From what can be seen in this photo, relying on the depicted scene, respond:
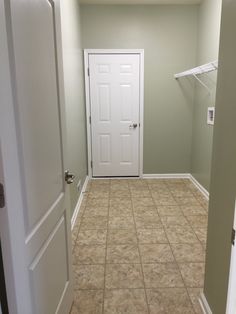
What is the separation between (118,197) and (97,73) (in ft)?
7.05

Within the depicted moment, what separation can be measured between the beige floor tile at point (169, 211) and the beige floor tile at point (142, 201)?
18cm

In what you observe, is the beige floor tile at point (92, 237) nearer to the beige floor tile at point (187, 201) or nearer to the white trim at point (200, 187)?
the beige floor tile at point (187, 201)

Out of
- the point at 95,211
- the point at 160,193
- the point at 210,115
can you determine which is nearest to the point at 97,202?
the point at 95,211

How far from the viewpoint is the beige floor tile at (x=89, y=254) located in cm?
230

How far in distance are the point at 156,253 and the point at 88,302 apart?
32.9 inches

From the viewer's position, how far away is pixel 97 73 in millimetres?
4336

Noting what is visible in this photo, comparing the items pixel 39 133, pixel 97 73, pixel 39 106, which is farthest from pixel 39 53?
pixel 97 73

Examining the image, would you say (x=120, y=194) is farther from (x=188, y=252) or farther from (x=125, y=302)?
(x=125, y=302)

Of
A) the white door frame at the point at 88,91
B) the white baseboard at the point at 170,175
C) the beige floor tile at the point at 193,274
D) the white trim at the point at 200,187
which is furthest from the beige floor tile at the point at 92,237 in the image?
the white baseboard at the point at 170,175

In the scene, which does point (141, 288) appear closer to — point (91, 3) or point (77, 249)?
point (77, 249)

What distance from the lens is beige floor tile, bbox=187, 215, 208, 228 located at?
2.96 m

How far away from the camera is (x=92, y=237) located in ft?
8.92

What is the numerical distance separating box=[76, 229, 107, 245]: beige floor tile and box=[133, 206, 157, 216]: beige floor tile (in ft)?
2.02

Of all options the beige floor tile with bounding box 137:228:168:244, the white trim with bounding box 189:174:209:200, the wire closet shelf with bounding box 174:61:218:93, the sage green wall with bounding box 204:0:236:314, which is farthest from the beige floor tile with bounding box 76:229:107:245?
the wire closet shelf with bounding box 174:61:218:93
